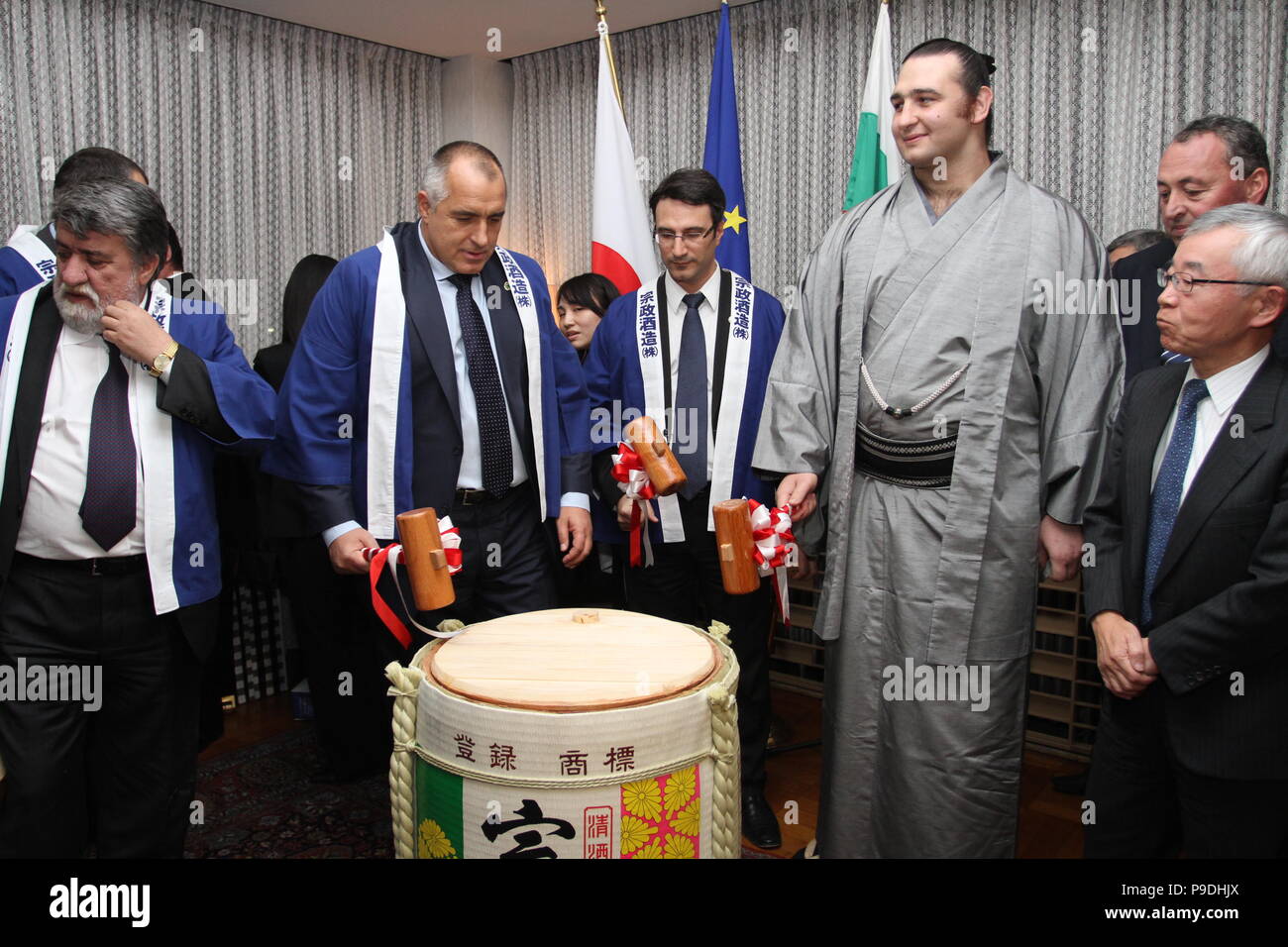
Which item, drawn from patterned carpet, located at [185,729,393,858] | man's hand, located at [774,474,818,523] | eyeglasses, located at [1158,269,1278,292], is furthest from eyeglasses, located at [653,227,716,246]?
patterned carpet, located at [185,729,393,858]

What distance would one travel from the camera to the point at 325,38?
4.58 m

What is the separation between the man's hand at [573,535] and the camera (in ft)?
7.18

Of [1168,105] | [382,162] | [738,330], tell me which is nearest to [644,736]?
[738,330]

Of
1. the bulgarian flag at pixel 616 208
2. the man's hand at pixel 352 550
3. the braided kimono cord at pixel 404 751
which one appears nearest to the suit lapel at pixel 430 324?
the man's hand at pixel 352 550

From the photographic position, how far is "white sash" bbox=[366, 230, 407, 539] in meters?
2.03

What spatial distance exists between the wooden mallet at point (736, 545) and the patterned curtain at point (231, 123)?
3253mm

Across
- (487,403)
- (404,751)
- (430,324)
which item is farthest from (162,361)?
(404,751)

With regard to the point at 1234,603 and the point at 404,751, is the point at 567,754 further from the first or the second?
the point at 1234,603

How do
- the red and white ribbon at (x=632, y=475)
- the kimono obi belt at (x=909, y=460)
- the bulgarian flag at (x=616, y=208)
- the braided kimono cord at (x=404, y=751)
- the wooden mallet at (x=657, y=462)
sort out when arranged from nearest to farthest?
1. the braided kimono cord at (x=404, y=751)
2. the kimono obi belt at (x=909, y=460)
3. the wooden mallet at (x=657, y=462)
4. the red and white ribbon at (x=632, y=475)
5. the bulgarian flag at (x=616, y=208)

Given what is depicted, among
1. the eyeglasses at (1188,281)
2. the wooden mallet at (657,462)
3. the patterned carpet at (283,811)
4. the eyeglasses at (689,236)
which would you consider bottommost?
the patterned carpet at (283,811)

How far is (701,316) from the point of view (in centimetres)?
256

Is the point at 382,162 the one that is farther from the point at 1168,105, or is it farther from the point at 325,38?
the point at 1168,105

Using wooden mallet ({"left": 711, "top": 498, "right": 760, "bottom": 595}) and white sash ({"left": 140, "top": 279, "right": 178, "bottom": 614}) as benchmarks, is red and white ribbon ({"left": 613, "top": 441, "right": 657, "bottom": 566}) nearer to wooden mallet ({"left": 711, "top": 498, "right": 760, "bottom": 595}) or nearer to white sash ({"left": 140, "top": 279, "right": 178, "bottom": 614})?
wooden mallet ({"left": 711, "top": 498, "right": 760, "bottom": 595})

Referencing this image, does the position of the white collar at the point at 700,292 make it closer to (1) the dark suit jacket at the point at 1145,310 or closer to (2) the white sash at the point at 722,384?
(2) the white sash at the point at 722,384
